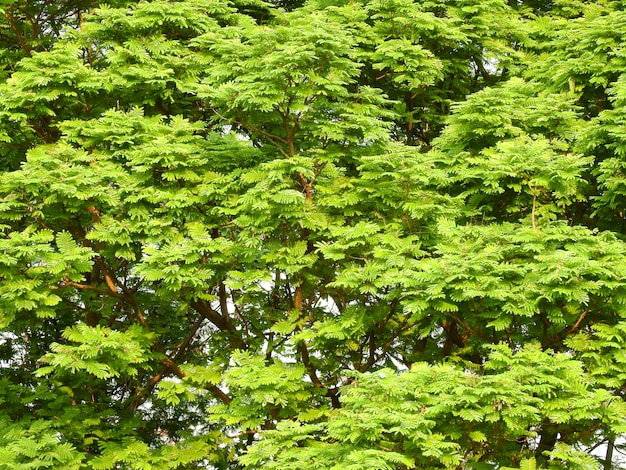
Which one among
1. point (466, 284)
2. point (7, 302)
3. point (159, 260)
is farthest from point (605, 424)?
point (7, 302)

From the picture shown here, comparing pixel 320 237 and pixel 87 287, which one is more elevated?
pixel 320 237

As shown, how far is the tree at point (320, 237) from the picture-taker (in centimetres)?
811

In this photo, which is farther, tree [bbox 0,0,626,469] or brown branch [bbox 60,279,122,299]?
brown branch [bbox 60,279,122,299]

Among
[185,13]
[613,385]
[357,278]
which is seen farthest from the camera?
[185,13]

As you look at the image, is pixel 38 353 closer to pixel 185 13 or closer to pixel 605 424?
pixel 185 13

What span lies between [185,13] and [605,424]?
23.6 feet

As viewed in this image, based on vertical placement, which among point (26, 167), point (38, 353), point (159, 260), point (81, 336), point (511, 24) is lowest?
point (38, 353)

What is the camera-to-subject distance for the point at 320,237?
9.83m

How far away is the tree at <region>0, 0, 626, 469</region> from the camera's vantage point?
26.6 ft

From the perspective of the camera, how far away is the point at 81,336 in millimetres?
9188

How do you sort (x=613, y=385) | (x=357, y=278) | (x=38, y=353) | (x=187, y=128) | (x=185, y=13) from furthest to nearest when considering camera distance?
(x=38, y=353)
(x=185, y=13)
(x=187, y=128)
(x=357, y=278)
(x=613, y=385)

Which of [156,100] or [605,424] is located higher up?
[156,100]

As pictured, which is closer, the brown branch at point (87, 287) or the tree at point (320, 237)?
the tree at point (320, 237)

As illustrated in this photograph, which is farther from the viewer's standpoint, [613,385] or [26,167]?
[26,167]
